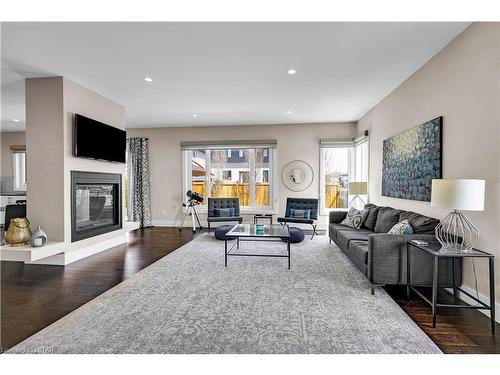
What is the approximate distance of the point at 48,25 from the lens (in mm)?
2506

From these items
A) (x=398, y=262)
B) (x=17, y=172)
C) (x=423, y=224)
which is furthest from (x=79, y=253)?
(x=17, y=172)

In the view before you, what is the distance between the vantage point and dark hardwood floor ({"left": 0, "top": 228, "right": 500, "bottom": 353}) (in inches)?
79.4

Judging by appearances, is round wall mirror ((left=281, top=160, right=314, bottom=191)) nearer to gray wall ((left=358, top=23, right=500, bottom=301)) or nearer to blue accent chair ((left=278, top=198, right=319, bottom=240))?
blue accent chair ((left=278, top=198, right=319, bottom=240))

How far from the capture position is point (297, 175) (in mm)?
6754

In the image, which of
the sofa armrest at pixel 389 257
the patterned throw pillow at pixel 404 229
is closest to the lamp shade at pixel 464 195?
the sofa armrest at pixel 389 257

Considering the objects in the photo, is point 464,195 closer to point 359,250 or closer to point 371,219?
point 359,250

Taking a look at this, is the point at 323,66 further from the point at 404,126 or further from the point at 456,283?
the point at 456,283

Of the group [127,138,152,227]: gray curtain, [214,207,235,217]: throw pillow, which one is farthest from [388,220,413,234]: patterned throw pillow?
[127,138,152,227]: gray curtain

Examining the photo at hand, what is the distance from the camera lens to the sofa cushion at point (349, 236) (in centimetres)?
363

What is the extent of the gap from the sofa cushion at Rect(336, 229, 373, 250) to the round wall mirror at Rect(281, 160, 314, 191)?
2.61 meters

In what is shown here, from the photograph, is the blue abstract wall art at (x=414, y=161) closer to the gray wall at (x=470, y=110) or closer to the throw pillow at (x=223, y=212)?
the gray wall at (x=470, y=110)

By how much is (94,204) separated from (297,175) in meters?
4.52

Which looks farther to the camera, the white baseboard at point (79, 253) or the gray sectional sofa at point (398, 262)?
the white baseboard at point (79, 253)

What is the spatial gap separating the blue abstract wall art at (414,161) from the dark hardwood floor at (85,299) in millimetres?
1333
